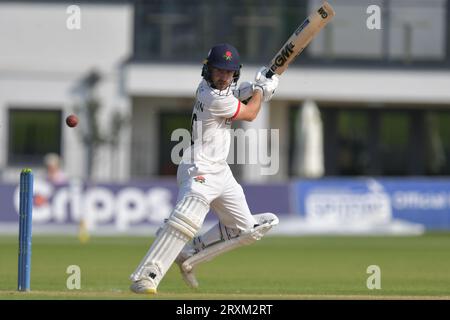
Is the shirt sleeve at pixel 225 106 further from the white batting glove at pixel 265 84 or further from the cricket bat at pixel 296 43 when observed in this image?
the cricket bat at pixel 296 43

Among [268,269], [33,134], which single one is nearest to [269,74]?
[268,269]

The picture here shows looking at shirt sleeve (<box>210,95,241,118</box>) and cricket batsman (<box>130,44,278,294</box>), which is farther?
shirt sleeve (<box>210,95,241,118</box>)

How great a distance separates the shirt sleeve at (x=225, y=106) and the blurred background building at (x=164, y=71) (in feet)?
51.5

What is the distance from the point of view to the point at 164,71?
26.2 metres

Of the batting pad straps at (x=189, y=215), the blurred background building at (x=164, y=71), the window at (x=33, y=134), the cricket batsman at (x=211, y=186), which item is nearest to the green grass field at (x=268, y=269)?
the cricket batsman at (x=211, y=186)

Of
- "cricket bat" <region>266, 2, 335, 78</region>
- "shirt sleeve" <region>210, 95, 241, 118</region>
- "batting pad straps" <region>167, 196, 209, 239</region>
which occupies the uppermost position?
"cricket bat" <region>266, 2, 335, 78</region>

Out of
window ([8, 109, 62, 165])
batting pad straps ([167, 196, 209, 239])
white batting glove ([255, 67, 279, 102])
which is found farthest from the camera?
window ([8, 109, 62, 165])

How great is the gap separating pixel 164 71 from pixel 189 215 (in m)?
17.3

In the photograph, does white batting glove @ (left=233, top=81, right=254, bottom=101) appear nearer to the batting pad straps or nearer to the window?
the batting pad straps

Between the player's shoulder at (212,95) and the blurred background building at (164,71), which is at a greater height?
the blurred background building at (164,71)

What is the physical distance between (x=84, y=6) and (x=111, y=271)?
14.6 metres

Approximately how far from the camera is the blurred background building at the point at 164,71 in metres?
25.7

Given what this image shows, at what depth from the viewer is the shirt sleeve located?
928 cm

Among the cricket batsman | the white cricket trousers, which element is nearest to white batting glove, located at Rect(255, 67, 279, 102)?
the cricket batsman
